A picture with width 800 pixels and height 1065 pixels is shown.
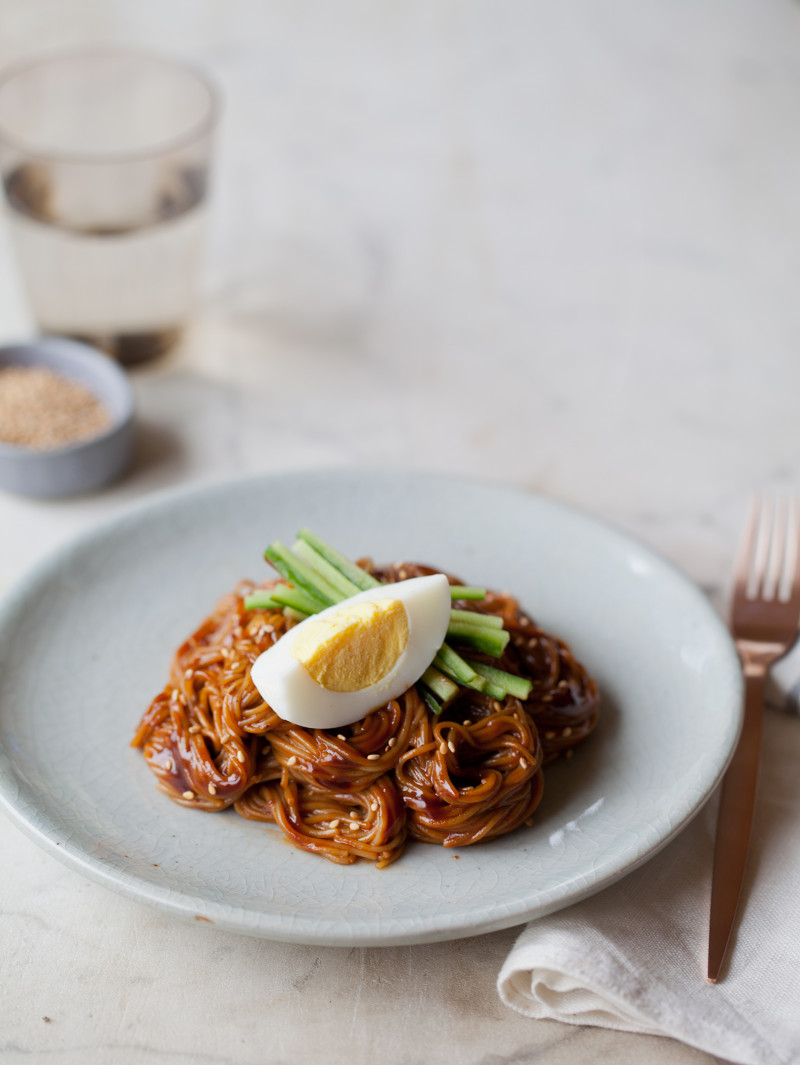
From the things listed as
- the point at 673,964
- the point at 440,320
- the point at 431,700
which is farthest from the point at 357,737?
the point at 440,320

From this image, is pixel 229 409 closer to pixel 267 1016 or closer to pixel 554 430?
pixel 554 430

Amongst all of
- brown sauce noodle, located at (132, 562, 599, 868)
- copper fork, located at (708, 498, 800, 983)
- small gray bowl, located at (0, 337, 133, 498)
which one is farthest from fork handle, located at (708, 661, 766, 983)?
small gray bowl, located at (0, 337, 133, 498)

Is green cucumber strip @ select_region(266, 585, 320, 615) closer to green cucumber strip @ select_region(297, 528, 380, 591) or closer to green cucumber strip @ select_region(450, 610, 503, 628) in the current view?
green cucumber strip @ select_region(297, 528, 380, 591)

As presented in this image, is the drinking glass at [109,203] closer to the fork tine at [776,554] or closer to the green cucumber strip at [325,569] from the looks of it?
the green cucumber strip at [325,569]

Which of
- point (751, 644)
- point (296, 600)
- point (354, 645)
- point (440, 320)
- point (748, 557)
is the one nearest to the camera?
point (354, 645)

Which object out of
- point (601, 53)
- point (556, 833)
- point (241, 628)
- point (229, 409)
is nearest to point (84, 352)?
point (229, 409)

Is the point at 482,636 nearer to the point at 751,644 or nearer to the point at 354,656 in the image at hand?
the point at 354,656

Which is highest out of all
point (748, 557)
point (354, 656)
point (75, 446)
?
point (354, 656)
